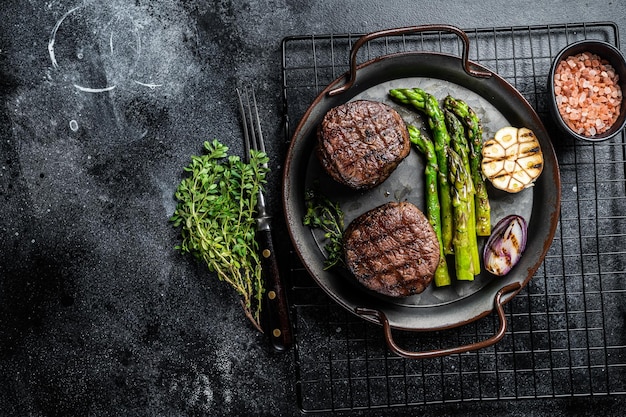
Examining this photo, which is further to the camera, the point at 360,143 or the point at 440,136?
the point at 440,136

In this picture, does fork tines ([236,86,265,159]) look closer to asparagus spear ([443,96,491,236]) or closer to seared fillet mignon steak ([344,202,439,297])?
seared fillet mignon steak ([344,202,439,297])

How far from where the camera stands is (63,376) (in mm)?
4094

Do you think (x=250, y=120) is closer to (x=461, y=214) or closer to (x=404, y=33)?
(x=404, y=33)

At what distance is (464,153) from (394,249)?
81 cm

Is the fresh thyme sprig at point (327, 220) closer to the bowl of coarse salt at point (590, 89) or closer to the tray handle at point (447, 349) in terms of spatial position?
the tray handle at point (447, 349)

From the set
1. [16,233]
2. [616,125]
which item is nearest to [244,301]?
[16,233]

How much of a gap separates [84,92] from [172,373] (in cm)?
209

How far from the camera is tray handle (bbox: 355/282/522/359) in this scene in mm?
3340

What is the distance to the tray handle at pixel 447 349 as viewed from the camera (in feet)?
11.0

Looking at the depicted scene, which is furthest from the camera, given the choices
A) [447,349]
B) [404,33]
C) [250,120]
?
[250,120]

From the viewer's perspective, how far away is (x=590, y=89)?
3.69 metres

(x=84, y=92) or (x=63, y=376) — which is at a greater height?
(x=84, y=92)

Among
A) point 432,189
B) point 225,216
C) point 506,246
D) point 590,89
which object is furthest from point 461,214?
point 225,216

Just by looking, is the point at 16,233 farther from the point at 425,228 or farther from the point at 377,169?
the point at 425,228
